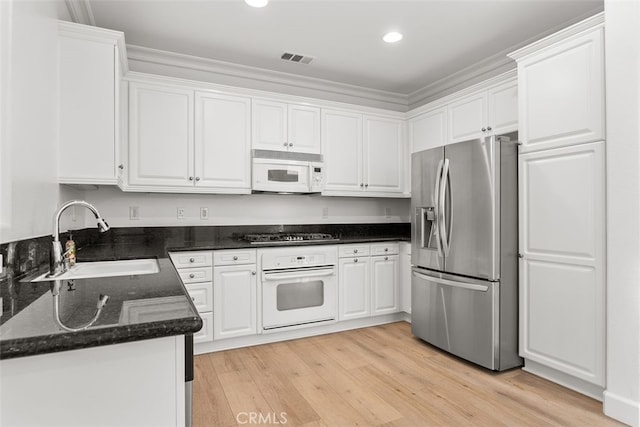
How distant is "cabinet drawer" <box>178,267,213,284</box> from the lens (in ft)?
9.42

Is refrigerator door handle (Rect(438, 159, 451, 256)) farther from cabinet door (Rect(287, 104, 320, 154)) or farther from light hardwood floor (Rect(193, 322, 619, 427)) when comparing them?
cabinet door (Rect(287, 104, 320, 154))

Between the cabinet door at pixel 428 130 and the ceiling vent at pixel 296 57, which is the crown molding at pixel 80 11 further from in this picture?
the cabinet door at pixel 428 130

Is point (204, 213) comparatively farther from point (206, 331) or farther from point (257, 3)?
point (257, 3)

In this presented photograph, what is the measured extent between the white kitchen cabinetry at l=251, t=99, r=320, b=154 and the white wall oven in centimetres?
103

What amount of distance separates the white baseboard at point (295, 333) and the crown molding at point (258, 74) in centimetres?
259

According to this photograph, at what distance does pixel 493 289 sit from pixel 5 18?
3.03 metres

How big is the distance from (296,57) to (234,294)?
7.50 feet

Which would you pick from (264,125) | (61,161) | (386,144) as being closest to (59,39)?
(61,161)

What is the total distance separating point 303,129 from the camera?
11.8 feet

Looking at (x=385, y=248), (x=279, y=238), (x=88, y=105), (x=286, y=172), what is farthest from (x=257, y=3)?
(x=385, y=248)

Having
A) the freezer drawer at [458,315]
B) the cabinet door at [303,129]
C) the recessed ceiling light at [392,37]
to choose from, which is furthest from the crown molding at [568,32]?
the cabinet door at [303,129]

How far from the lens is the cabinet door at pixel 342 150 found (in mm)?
3721

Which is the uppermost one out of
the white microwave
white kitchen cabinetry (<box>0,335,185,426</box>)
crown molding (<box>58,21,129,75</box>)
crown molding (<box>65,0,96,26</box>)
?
crown molding (<box>65,0,96,26</box>)

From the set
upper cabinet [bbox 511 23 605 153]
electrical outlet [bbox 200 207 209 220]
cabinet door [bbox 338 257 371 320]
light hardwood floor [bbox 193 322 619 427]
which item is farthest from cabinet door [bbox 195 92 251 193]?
upper cabinet [bbox 511 23 605 153]
